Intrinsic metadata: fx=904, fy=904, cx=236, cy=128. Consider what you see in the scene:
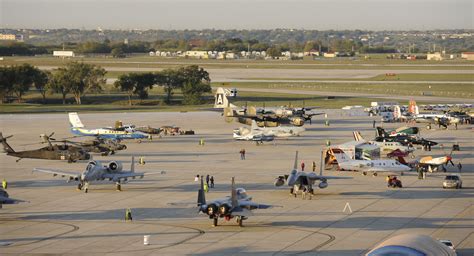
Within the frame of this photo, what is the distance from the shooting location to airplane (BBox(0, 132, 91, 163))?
7506 centimetres

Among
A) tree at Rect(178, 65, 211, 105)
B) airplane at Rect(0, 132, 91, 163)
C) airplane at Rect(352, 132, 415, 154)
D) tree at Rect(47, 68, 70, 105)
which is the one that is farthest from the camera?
tree at Rect(47, 68, 70, 105)

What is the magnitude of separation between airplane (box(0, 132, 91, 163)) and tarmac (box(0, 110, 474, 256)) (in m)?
0.90

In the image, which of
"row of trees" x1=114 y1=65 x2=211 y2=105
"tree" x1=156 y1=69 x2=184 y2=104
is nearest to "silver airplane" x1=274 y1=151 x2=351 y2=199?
"row of trees" x1=114 y1=65 x2=211 y2=105

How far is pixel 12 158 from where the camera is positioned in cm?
8256

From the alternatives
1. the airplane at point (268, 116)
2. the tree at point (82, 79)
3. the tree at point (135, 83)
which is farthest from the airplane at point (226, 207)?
the tree at point (82, 79)

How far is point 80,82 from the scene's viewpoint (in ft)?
501

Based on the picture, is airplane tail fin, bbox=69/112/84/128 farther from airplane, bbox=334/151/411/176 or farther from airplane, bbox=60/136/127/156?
airplane, bbox=334/151/411/176

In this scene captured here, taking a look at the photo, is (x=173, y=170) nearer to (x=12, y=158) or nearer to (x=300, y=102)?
(x=12, y=158)

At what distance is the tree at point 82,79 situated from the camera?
498 feet

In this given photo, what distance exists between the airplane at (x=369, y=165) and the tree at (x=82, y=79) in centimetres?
8659

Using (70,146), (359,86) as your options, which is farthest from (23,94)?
(70,146)

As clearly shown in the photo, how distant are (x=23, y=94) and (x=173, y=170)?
90.5 m

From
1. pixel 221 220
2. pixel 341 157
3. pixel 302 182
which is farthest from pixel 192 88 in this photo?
pixel 221 220

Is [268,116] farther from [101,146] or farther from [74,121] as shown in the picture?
[101,146]
